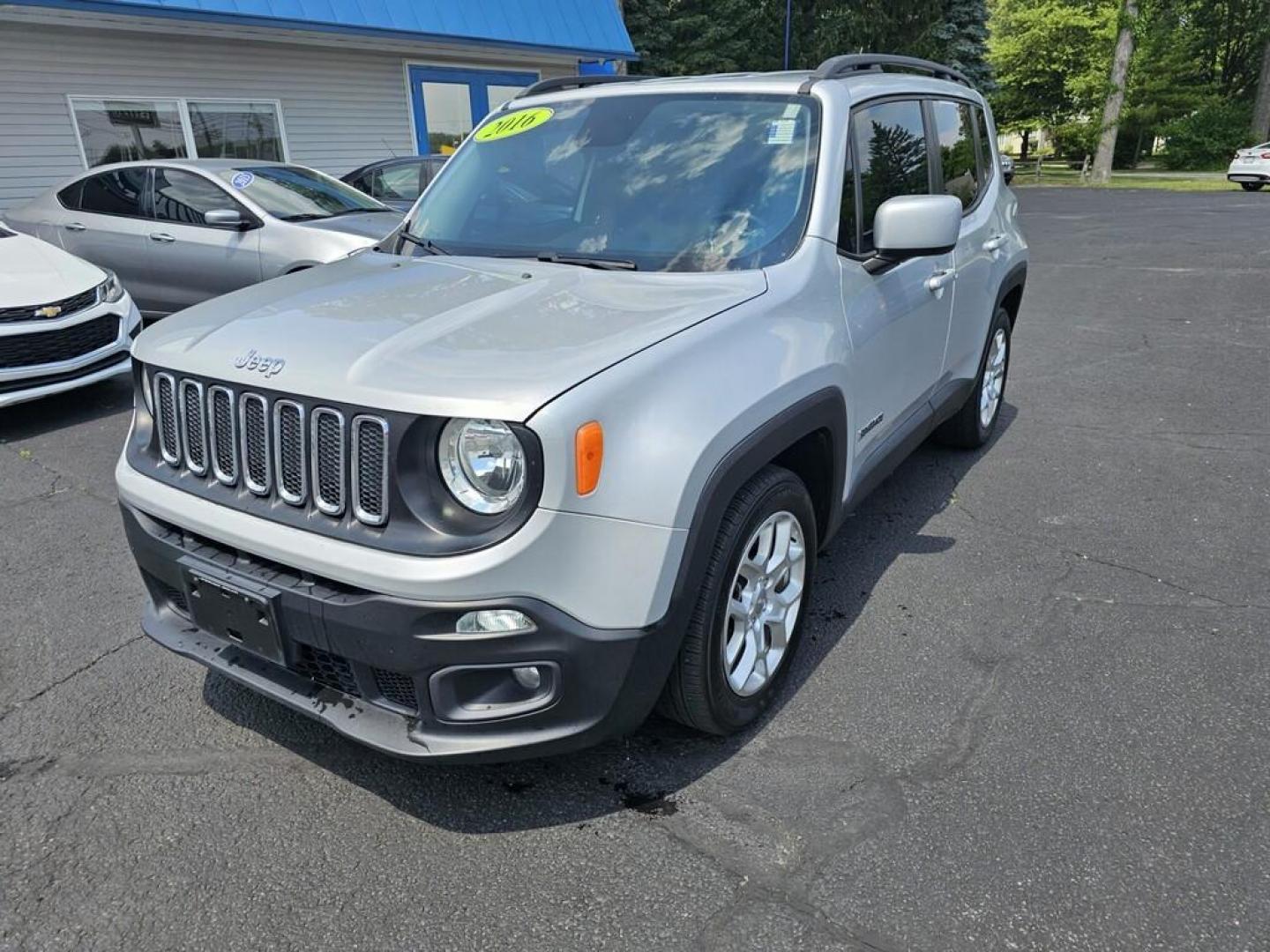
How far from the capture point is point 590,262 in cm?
294

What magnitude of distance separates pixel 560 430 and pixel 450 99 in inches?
548

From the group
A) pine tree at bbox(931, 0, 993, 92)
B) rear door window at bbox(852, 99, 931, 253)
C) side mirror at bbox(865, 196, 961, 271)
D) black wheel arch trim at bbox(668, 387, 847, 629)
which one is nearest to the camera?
black wheel arch trim at bbox(668, 387, 847, 629)

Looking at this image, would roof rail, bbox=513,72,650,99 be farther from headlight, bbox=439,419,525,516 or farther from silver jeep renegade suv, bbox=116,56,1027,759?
headlight, bbox=439,419,525,516

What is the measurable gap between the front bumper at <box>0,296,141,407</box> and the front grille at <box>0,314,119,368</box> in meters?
0.02

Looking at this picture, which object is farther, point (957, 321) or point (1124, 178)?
A: point (1124, 178)

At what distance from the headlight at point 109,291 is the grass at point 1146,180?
94.0 ft

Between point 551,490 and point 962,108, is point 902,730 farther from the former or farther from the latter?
point 962,108

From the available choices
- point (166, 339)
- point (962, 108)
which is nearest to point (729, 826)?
point (166, 339)

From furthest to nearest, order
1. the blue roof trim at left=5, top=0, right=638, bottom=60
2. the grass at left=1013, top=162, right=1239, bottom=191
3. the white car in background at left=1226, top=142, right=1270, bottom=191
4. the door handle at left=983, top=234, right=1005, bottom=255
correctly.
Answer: the grass at left=1013, top=162, right=1239, bottom=191, the white car in background at left=1226, top=142, right=1270, bottom=191, the blue roof trim at left=5, top=0, right=638, bottom=60, the door handle at left=983, top=234, right=1005, bottom=255

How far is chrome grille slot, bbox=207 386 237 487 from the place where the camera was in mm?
2291

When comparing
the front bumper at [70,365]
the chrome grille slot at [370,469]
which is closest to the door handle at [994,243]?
the chrome grille slot at [370,469]

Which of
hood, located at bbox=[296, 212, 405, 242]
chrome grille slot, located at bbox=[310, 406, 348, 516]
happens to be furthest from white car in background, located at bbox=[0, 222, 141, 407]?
chrome grille slot, located at bbox=[310, 406, 348, 516]

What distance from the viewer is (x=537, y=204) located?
331 cm

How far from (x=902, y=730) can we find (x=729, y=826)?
0.70 metres
